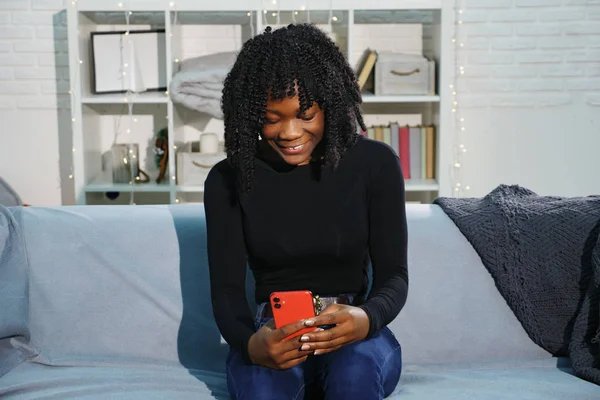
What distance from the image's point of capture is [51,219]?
171 cm

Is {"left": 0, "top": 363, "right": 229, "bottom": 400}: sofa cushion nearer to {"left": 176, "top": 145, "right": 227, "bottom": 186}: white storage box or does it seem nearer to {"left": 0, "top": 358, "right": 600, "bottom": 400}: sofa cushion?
{"left": 0, "top": 358, "right": 600, "bottom": 400}: sofa cushion

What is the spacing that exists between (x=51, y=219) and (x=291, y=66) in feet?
2.45

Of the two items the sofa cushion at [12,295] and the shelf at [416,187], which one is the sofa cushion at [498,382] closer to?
the sofa cushion at [12,295]

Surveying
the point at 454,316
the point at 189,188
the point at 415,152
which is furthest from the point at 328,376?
the point at 415,152

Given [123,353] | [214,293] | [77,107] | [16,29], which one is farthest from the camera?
[16,29]

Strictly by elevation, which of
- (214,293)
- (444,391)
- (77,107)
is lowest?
(444,391)

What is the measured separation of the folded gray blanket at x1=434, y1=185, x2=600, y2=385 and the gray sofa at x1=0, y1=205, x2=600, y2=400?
0.04 meters

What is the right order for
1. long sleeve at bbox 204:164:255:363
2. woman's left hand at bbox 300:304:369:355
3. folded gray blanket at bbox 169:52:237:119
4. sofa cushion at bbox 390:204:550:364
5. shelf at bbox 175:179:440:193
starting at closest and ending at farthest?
woman's left hand at bbox 300:304:369:355
long sleeve at bbox 204:164:255:363
sofa cushion at bbox 390:204:550:364
folded gray blanket at bbox 169:52:237:119
shelf at bbox 175:179:440:193

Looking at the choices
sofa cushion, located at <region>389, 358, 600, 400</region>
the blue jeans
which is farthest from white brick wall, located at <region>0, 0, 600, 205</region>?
the blue jeans

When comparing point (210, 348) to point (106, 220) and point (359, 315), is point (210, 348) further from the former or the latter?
point (359, 315)

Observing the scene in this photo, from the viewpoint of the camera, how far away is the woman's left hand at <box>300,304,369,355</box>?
47.5 inches

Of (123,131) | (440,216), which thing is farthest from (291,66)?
(123,131)

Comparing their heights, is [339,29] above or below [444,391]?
above

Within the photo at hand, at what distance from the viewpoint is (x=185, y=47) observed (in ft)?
12.7
